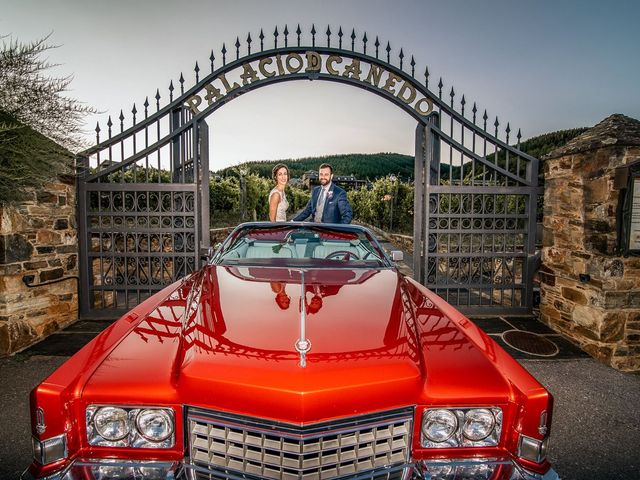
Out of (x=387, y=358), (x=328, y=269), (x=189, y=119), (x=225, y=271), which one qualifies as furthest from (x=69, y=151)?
(x=387, y=358)

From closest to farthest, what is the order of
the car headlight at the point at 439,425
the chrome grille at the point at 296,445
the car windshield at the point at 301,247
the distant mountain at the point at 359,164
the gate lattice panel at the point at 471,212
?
the chrome grille at the point at 296,445, the car headlight at the point at 439,425, the car windshield at the point at 301,247, the gate lattice panel at the point at 471,212, the distant mountain at the point at 359,164

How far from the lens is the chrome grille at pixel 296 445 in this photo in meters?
1.32

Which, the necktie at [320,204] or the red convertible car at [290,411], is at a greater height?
the necktie at [320,204]

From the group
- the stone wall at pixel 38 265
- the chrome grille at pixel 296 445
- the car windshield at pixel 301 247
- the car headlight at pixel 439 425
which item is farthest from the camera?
the stone wall at pixel 38 265

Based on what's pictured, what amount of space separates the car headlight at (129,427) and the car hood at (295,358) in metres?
0.06

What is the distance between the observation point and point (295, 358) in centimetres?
145

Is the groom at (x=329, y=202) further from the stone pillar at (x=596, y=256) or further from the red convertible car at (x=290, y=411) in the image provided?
the red convertible car at (x=290, y=411)

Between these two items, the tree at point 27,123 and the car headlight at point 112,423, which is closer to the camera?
the car headlight at point 112,423

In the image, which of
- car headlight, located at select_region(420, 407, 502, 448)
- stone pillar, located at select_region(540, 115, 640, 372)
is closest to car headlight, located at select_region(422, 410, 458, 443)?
car headlight, located at select_region(420, 407, 502, 448)

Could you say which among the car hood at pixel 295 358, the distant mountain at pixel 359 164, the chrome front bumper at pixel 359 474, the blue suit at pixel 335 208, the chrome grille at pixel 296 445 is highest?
the distant mountain at pixel 359 164

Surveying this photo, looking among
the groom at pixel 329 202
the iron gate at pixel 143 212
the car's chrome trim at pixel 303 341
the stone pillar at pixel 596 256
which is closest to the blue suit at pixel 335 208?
the groom at pixel 329 202

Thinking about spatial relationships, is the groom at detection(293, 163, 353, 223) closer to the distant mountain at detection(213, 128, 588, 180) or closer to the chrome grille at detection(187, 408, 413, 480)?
the chrome grille at detection(187, 408, 413, 480)

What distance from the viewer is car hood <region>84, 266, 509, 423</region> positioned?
4.40ft

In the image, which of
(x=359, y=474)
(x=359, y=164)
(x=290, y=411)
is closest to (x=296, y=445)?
(x=290, y=411)
